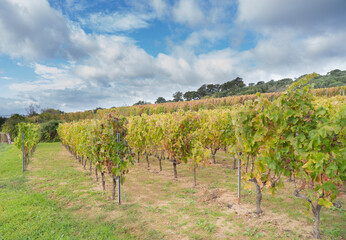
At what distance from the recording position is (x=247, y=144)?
425 cm

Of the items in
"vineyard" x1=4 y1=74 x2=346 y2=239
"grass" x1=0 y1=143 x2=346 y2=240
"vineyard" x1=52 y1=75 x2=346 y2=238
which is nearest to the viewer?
"vineyard" x1=52 y1=75 x2=346 y2=238

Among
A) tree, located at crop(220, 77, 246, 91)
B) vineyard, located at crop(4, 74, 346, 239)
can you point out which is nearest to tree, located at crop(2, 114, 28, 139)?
vineyard, located at crop(4, 74, 346, 239)

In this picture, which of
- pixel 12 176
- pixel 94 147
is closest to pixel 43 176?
pixel 12 176

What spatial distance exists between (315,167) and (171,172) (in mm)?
5778

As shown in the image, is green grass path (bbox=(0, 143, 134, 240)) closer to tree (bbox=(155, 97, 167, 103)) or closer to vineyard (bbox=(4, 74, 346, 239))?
vineyard (bbox=(4, 74, 346, 239))

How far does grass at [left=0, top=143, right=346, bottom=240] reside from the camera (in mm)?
3820

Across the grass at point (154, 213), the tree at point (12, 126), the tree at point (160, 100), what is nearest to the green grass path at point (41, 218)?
the grass at point (154, 213)

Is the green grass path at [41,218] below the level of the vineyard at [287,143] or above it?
below

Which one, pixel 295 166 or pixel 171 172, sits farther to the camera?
pixel 171 172

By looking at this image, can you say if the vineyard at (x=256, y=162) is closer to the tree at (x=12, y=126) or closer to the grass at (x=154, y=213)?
the grass at (x=154, y=213)

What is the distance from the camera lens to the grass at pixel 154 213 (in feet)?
12.5

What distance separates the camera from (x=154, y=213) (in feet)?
15.2

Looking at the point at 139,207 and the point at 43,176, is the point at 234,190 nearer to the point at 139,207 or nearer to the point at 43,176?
the point at 139,207

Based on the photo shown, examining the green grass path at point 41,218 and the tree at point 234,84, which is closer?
the green grass path at point 41,218
